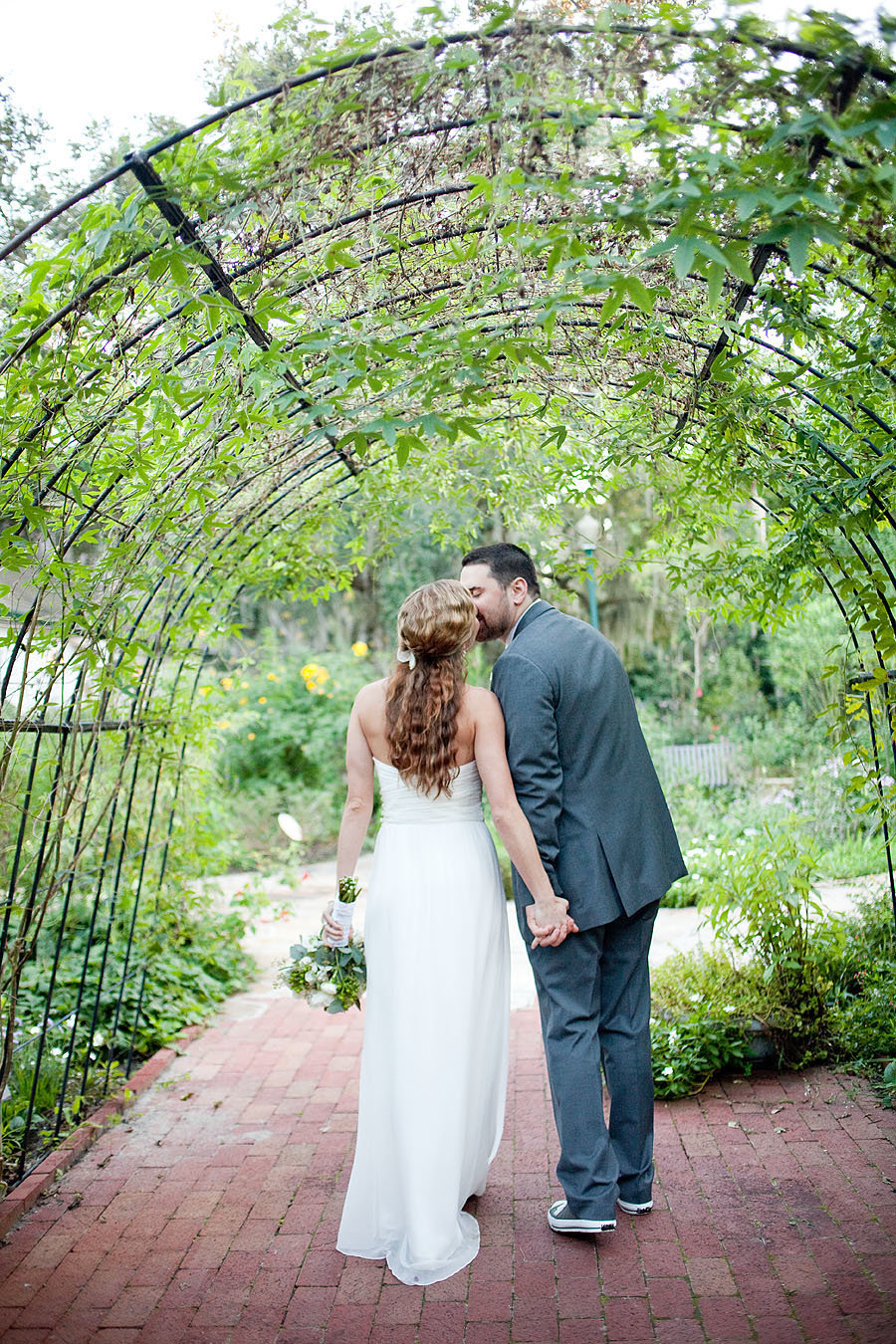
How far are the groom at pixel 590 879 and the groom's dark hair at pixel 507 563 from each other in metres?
0.15

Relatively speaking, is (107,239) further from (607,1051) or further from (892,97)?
(607,1051)

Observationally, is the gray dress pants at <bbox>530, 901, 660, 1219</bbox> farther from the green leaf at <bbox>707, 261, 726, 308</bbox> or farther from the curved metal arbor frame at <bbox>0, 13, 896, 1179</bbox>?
the green leaf at <bbox>707, 261, 726, 308</bbox>

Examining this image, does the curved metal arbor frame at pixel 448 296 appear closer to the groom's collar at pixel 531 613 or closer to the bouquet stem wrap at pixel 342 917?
the groom's collar at pixel 531 613

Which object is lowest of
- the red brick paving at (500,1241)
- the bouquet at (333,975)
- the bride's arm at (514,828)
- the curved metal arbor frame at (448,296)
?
the red brick paving at (500,1241)

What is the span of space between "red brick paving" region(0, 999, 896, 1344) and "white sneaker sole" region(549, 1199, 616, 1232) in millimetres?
44

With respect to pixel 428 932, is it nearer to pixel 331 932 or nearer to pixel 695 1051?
pixel 331 932

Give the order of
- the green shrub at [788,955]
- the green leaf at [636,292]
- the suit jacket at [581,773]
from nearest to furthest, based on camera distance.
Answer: the green leaf at [636,292]
the suit jacket at [581,773]
the green shrub at [788,955]

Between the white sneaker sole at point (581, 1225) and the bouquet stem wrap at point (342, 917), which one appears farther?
the bouquet stem wrap at point (342, 917)

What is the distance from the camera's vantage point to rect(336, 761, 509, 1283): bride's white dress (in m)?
2.76

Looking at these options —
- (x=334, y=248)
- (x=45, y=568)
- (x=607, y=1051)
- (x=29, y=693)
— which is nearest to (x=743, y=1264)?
(x=607, y=1051)

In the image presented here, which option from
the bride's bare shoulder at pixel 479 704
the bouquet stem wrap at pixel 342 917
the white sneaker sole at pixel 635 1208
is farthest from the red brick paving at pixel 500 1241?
the bride's bare shoulder at pixel 479 704

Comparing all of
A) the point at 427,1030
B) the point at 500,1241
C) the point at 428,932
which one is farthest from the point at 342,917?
the point at 500,1241

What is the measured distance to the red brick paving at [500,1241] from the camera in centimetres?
250

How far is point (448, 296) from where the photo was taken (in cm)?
284
